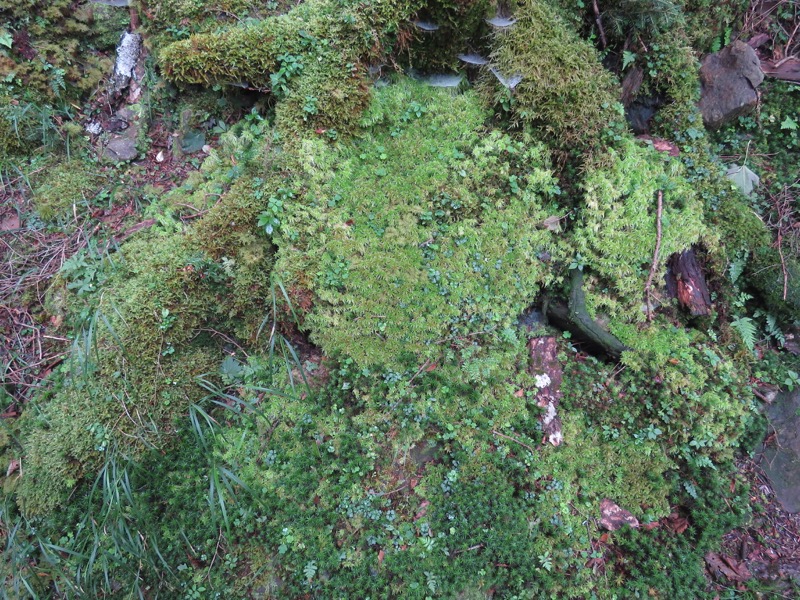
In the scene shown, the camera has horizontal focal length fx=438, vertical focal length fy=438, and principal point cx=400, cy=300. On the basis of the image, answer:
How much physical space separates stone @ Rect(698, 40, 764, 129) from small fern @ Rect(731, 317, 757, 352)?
232 centimetres

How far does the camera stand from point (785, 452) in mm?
4160

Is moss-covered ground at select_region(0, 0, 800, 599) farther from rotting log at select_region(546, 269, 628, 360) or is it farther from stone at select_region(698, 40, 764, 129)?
stone at select_region(698, 40, 764, 129)

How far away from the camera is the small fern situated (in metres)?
4.28

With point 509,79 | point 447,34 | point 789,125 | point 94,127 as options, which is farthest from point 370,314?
point 789,125

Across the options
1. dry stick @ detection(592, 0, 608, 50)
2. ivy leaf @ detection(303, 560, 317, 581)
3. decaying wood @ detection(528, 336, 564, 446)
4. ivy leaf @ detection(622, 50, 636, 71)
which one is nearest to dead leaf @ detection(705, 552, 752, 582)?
decaying wood @ detection(528, 336, 564, 446)

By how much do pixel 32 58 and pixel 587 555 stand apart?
6802mm

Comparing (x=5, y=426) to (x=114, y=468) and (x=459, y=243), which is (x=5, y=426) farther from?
(x=459, y=243)

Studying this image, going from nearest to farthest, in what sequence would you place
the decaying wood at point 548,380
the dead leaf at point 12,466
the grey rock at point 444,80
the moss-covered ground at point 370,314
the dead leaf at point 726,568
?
the moss-covered ground at point 370,314 < the dead leaf at point 12,466 < the dead leaf at point 726,568 < the decaying wood at point 548,380 < the grey rock at point 444,80

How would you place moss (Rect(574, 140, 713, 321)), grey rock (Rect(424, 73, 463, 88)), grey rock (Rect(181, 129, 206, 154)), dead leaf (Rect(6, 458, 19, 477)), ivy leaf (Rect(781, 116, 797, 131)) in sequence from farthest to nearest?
ivy leaf (Rect(781, 116, 797, 131)), grey rock (Rect(181, 129, 206, 154)), grey rock (Rect(424, 73, 463, 88)), moss (Rect(574, 140, 713, 321)), dead leaf (Rect(6, 458, 19, 477))

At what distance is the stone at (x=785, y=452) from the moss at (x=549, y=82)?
3129mm

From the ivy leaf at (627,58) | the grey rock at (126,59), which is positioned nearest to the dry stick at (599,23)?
the ivy leaf at (627,58)

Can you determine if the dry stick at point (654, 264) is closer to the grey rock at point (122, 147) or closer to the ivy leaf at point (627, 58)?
the ivy leaf at point (627, 58)

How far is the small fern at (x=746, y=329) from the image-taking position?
4279 mm

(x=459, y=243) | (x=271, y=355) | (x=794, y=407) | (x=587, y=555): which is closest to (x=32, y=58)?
(x=271, y=355)
